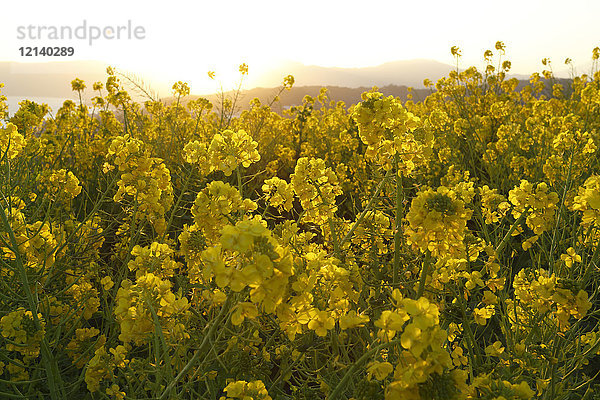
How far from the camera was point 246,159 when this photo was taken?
190 centimetres

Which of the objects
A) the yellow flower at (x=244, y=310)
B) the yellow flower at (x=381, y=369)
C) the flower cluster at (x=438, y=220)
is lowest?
the yellow flower at (x=381, y=369)

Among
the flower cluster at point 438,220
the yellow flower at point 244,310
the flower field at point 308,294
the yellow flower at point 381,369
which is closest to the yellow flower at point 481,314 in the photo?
the flower field at point 308,294

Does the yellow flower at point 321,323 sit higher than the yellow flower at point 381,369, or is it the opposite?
the yellow flower at point 321,323

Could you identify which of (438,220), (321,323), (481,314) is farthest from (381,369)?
(481,314)

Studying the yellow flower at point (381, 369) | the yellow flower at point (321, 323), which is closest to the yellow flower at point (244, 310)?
the yellow flower at point (321, 323)

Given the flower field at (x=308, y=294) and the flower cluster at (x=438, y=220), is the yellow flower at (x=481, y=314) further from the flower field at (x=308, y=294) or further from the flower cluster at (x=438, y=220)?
the flower cluster at (x=438, y=220)

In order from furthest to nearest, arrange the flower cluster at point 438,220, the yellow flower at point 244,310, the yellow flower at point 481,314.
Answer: the yellow flower at point 481,314
the flower cluster at point 438,220
the yellow flower at point 244,310

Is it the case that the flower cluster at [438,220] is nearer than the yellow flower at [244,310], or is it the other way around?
the yellow flower at [244,310]

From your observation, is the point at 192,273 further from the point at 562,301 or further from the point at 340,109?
the point at 340,109

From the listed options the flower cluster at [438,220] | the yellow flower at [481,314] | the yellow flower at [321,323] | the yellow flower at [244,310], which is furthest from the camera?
the yellow flower at [481,314]

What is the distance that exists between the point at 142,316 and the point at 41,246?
1.16 m

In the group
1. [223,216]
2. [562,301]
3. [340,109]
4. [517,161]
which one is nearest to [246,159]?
[223,216]

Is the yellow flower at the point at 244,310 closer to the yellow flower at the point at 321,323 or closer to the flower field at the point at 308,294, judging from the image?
the flower field at the point at 308,294

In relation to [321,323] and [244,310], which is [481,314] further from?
[244,310]
